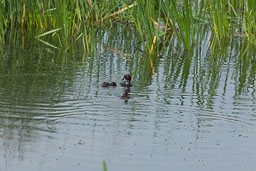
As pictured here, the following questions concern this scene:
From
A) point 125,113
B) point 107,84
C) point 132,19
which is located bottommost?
point 125,113

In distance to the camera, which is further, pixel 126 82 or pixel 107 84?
pixel 126 82

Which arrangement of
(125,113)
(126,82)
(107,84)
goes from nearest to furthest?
(125,113) < (107,84) < (126,82)

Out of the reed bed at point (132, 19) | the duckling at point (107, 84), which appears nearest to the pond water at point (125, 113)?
the duckling at point (107, 84)

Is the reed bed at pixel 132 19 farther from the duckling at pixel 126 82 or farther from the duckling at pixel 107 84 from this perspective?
the duckling at pixel 107 84

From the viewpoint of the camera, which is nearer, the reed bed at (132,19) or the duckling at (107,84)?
the duckling at (107,84)

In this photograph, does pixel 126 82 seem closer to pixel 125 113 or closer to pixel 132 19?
pixel 125 113

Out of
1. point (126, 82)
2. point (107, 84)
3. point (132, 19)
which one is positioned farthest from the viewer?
point (132, 19)

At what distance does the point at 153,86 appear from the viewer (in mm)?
9969

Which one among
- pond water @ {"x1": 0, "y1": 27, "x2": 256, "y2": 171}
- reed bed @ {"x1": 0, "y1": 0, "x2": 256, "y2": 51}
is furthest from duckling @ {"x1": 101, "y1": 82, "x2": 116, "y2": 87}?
reed bed @ {"x1": 0, "y1": 0, "x2": 256, "y2": 51}

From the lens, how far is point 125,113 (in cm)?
802

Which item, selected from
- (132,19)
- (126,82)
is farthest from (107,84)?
(132,19)

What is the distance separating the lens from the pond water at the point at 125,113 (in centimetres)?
624

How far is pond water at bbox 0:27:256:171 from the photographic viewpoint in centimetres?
624

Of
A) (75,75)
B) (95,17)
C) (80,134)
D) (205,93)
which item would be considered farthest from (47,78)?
(95,17)
